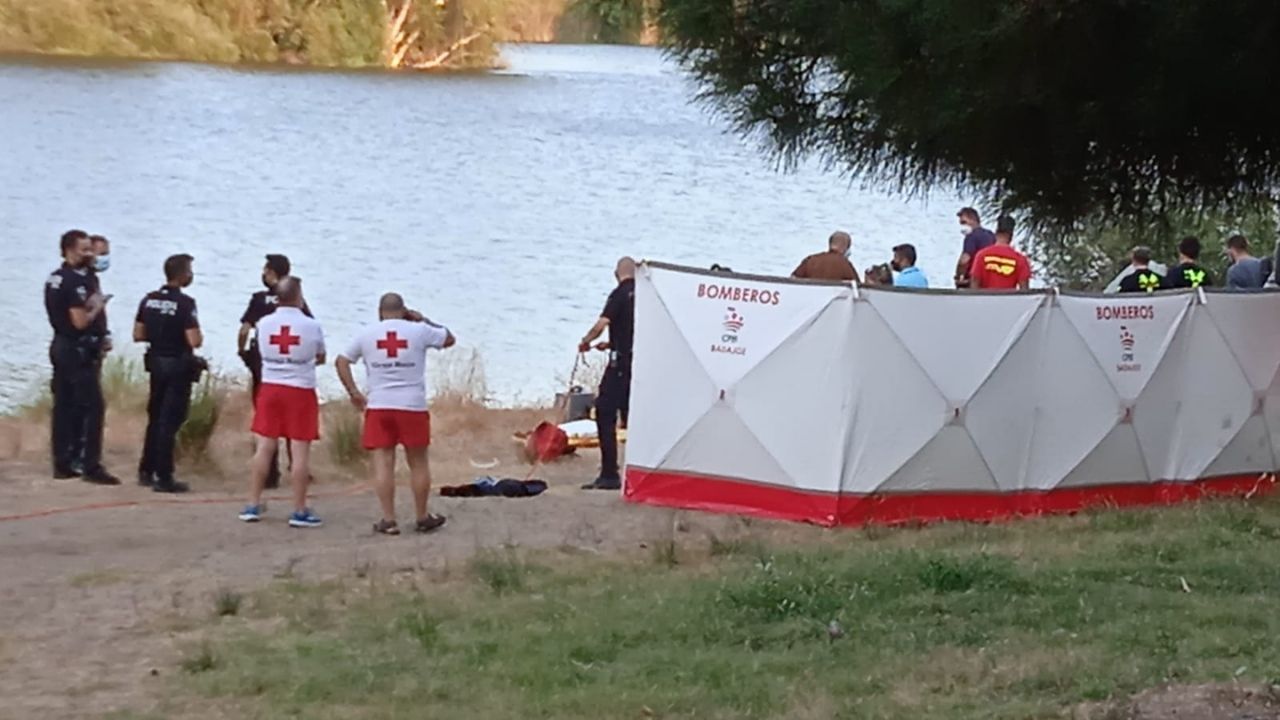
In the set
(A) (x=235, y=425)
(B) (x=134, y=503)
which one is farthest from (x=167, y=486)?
(A) (x=235, y=425)

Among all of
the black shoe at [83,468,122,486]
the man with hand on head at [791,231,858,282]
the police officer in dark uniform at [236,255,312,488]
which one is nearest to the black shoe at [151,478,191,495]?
the black shoe at [83,468,122,486]

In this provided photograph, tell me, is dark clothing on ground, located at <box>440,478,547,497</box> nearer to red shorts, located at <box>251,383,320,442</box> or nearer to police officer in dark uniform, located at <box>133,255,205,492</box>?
police officer in dark uniform, located at <box>133,255,205,492</box>

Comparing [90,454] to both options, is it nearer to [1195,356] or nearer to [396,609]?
[396,609]

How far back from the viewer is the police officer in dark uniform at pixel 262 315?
14156 mm

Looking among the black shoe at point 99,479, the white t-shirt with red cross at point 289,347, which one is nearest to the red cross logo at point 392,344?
the white t-shirt with red cross at point 289,347

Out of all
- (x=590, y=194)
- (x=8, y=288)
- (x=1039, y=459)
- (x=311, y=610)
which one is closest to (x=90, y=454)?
(x=311, y=610)

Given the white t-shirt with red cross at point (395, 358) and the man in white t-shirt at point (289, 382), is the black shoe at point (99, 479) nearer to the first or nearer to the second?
the man in white t-shirt at point (289, 382)

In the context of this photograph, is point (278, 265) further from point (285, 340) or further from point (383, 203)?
point (383, 203)

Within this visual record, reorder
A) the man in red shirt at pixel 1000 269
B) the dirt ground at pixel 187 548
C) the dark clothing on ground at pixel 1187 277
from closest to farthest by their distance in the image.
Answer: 1. the dirt ground at pixel 187 548
2. the man in red shirt at pixel 1000 269
3. the dark clothing on ground at pixel 1187 277

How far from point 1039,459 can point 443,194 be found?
29.7m

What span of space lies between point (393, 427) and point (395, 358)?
0.46 m

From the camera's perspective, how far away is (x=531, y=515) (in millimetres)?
13516

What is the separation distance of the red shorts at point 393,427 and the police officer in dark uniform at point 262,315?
5.43ft

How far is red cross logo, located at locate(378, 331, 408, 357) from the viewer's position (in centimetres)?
1219
